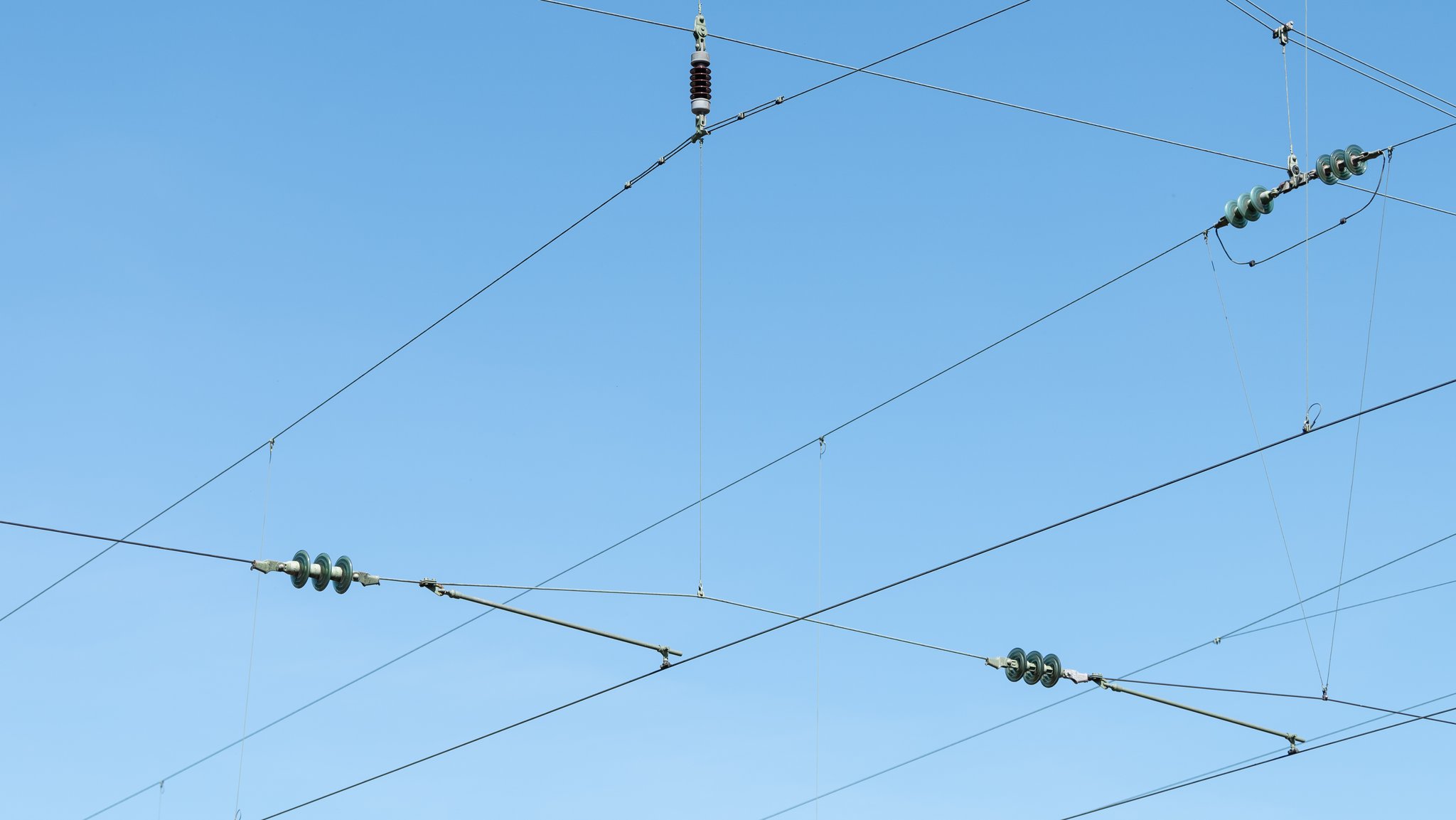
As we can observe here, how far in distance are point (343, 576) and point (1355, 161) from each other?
11581 mm

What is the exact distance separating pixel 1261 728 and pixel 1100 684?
199 cm

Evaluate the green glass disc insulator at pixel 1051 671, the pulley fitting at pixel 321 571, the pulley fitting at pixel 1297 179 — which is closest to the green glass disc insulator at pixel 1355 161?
the pulley fitting at pixel 1297 179

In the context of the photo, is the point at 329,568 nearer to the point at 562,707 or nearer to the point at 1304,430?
the point at 562,707

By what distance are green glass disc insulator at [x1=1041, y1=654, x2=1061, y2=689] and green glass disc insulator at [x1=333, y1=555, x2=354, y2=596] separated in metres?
7.67

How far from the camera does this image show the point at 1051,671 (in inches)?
950

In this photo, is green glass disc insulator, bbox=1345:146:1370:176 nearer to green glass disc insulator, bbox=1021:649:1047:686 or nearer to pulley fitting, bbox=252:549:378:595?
green glass disc insulator, bbox=1021:649:1047:686

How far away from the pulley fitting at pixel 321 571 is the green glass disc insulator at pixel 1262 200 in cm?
1036

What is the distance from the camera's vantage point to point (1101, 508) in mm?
21594

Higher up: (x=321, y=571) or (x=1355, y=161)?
(x=1355, y=161)

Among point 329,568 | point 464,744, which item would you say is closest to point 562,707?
point 464,744

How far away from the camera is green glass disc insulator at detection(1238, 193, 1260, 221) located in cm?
2373

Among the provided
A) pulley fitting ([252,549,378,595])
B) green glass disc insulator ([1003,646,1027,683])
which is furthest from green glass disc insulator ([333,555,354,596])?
green glass disc insulator ([1003,646,1027,683])

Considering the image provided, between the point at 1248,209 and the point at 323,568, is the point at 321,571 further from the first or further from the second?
the point at 1248,209

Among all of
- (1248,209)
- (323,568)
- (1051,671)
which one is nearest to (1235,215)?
(1248,209)
